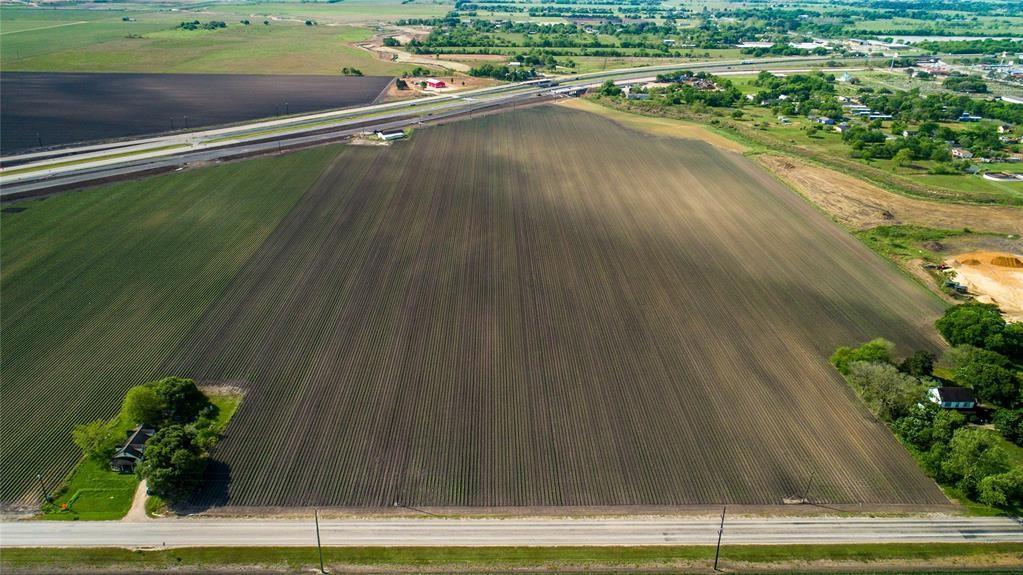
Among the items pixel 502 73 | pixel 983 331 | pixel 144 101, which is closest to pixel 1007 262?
pixel 983 331

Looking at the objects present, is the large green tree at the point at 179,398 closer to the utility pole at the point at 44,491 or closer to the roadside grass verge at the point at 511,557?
the utility pole at the point at 44,491

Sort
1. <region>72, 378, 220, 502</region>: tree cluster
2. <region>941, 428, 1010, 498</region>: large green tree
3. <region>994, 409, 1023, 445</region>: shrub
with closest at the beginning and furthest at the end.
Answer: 1. <region>72, 378, 220, 502</region>: tree cluster
2. <region>941, 428, 1010, 498</region>: large green tree
3. <region>994, 409, 1023, 445</region>: shrub

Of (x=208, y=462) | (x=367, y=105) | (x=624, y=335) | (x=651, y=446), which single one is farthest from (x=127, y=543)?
(x=367, y=105)

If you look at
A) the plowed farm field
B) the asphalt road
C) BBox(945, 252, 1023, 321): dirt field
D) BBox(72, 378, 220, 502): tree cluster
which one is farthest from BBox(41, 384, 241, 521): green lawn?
BBox(945, 252, 1023, 321): dirt field

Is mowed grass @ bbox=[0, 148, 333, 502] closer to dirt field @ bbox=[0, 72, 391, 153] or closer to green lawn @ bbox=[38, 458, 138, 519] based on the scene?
green lawn @ bbox=[38, 458, 138, 519]

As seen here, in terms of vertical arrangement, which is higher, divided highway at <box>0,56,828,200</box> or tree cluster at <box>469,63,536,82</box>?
tree cluster at <box>469,63,536,82</box>

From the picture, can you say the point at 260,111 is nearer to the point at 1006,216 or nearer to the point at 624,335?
the point at 624,335

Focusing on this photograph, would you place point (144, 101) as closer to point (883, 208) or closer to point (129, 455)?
point (129, 455)

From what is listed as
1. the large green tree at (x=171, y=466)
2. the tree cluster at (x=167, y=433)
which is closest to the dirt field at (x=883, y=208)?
the tree cluster at (x=167, y=433)
